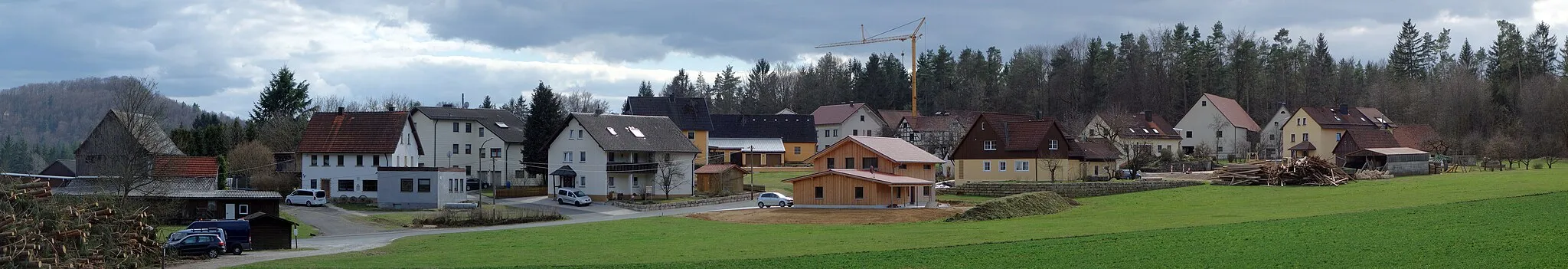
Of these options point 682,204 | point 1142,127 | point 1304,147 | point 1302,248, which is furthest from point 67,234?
point 1142,127

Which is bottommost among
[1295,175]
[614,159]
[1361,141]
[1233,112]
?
[1295,175]

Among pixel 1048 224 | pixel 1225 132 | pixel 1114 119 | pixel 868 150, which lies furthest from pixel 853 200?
pixel 1225 132

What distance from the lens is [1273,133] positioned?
109250 mm

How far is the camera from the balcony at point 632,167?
7069 centimetres

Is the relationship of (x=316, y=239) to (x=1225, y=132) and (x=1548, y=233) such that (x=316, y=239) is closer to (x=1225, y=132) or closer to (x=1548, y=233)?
(x=1548, y=233)

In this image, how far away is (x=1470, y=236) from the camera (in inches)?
989

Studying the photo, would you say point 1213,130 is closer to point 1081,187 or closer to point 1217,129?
point 1217,129

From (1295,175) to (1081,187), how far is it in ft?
34.0

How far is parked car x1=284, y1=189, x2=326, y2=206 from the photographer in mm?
64125

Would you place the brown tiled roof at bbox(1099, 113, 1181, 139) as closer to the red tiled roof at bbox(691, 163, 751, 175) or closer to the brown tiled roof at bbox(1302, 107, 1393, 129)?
the brown tiled roof at bbox(1302, 107, 1393, 129)

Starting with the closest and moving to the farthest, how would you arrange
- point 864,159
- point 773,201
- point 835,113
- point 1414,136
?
point 773,201, point 864,159, point 1414,136, point 835,113

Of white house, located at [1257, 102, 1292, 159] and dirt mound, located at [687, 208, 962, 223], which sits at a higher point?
white house, located at [1257, 102, 1292, 159]

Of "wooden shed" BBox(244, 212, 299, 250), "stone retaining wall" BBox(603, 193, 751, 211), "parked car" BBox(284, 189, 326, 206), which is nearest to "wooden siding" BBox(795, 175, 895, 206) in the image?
"stone retaining wall" BBox(603, 193, 751, 211)

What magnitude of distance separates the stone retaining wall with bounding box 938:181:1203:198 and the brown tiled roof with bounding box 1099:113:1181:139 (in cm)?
2827
